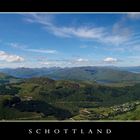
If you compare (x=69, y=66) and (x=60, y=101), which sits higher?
(x=69, y=66)

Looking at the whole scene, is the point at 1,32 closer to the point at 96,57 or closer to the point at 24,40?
the point at 24,40

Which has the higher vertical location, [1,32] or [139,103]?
[1,32]

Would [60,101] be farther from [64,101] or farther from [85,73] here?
[85,73]

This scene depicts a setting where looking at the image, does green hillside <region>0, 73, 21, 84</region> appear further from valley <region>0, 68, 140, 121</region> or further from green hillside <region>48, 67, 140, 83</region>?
green hillside <region>48, 67, 140, 83</region>

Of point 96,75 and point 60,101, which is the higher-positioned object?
point 96,75

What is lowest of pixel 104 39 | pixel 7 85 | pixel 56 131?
pixel 56 131

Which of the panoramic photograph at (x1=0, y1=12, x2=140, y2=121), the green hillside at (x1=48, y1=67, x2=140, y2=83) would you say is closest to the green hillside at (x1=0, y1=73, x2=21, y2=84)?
the panoramic photograph at (x1=0, y1=12, x2=140, y2=121)

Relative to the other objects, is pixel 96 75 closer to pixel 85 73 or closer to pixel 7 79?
pixel 85 73

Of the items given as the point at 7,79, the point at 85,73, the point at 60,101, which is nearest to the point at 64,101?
the point at 60,101
